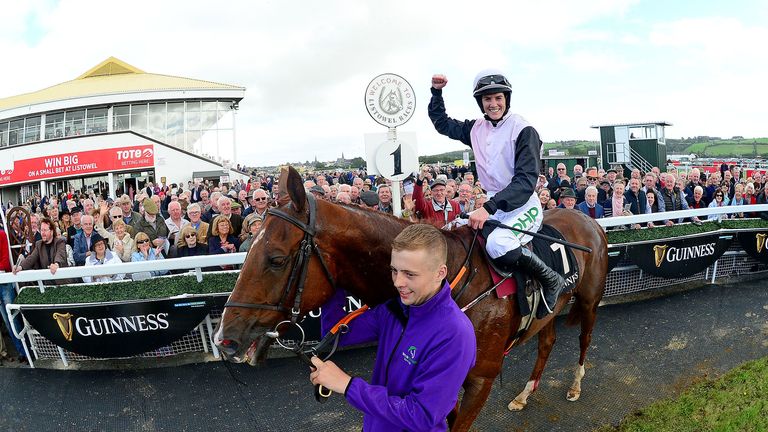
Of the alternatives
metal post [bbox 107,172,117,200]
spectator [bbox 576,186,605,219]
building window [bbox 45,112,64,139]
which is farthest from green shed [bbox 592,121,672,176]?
building window [bbox 45,112,64,139]

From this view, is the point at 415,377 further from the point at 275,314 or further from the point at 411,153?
the point at 411,153

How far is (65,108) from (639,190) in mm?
33975

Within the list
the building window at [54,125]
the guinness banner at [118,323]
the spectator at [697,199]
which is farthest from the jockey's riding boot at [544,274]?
the building window at [54,125]

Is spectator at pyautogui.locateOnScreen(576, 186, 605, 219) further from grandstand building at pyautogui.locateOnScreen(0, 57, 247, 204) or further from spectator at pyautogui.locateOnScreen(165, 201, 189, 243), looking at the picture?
grandstand building at pyautogui.locateOnScreen(0, 57, 247, 204)

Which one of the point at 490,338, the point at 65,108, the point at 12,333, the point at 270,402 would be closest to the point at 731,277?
the point at 490,338

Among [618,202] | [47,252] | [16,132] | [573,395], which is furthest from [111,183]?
[573,395]

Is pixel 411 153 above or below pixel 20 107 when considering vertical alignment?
below

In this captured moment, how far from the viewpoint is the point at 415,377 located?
63.7 inches

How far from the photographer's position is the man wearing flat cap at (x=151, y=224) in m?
7.07

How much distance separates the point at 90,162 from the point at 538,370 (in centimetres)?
2890

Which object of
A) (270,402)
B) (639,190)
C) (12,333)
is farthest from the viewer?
(639,190)

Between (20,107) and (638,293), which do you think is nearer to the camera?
(638,293)

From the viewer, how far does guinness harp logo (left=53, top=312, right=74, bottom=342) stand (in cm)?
465

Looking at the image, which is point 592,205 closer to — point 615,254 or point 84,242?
point 615,254
